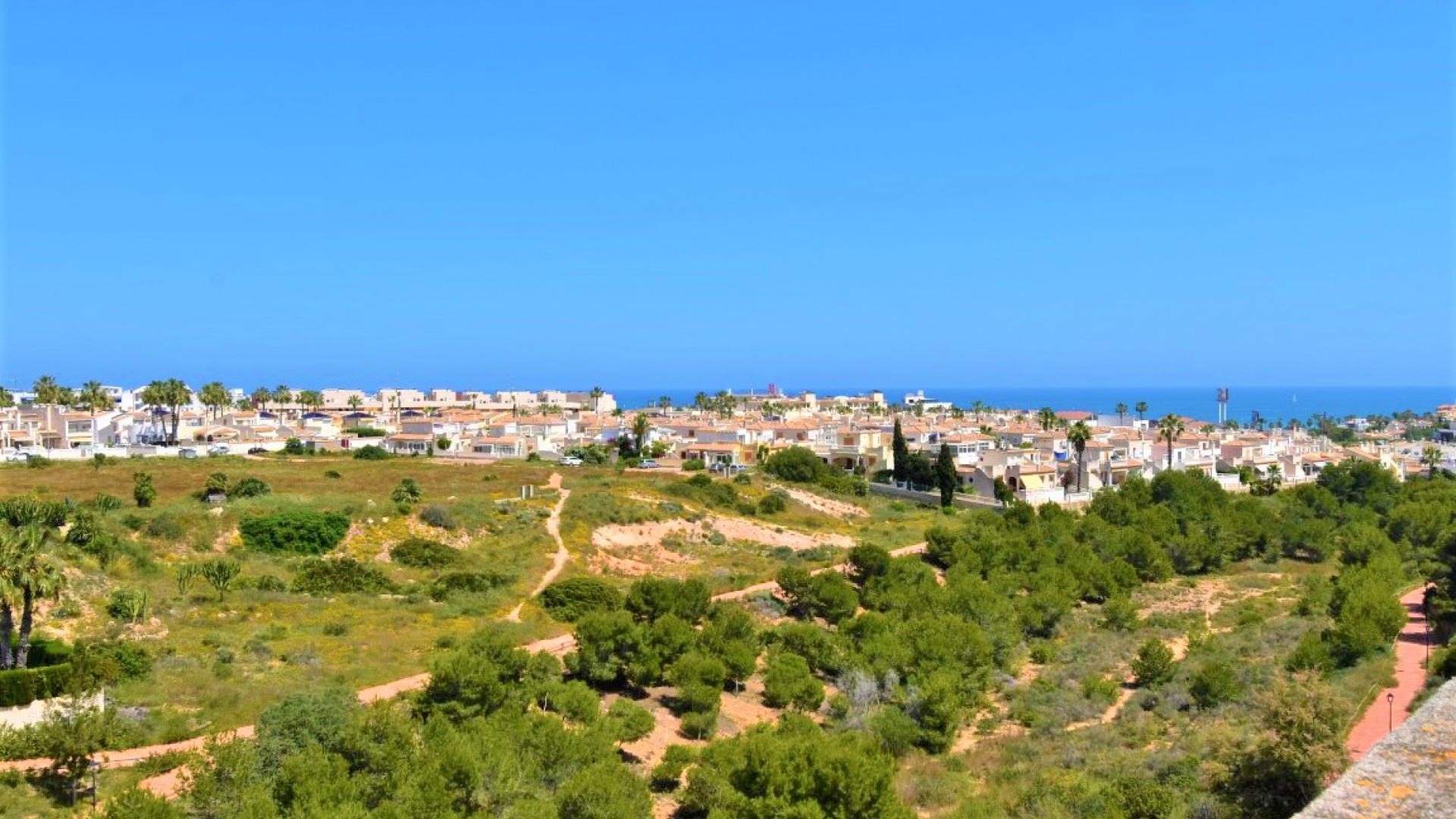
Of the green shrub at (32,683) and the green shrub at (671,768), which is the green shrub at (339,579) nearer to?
the green shrub at (32,683)

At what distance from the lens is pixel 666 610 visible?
31719 mm

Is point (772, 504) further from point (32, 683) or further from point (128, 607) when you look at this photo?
point (32, 683)

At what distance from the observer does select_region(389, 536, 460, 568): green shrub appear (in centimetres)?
4156

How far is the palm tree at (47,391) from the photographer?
95.0 meters

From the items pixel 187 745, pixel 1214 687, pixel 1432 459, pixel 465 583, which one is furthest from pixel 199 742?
pixel 1432 459

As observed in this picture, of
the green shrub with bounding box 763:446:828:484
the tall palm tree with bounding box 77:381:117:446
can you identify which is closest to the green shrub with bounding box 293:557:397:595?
the green shrub with bounding box 763:446:828:484

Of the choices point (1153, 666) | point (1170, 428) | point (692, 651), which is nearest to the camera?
point (692, 651)

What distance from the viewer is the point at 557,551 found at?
148 feet

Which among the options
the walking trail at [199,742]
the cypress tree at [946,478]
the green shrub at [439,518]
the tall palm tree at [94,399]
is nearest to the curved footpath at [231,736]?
the walking trail at [199,742]

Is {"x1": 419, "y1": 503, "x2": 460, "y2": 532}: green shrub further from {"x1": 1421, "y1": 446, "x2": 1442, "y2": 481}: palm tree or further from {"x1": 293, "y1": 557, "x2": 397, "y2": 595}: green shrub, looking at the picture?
{"x1": 1421, "y1": 446, "x2": 1442, "y2": 481}: palm tree

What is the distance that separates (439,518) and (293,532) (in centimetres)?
674

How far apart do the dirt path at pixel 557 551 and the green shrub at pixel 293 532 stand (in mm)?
9278

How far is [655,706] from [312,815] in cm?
1267

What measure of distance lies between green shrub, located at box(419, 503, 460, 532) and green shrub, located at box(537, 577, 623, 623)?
12402mm
